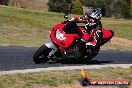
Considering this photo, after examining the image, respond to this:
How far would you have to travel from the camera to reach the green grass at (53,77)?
9188mm

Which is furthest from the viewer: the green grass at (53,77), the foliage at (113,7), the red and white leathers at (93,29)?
the foliage at (113,7)

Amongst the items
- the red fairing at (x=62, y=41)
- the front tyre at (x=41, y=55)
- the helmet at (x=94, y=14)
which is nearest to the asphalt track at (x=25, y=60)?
the front tyre at (x=41, y=55)

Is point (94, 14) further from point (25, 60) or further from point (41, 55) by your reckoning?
point (25, 60)

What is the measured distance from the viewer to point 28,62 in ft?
39.8

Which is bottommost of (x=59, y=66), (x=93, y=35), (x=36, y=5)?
(x=36, y=5)

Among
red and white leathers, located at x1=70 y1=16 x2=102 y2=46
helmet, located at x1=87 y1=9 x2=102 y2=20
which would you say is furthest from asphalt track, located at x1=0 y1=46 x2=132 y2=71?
helmet, located at x1=87 y1=9 x2=102 y2=20

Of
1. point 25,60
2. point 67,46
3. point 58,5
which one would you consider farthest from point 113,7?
point 25,60

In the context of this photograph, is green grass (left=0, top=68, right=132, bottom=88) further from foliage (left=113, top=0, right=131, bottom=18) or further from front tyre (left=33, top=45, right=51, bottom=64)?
foliage (left=113, top=0, right=131, bottom=18)

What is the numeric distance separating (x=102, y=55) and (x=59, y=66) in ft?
13.4

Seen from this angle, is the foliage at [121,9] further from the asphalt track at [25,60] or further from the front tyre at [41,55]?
the front tyre at [41,55]

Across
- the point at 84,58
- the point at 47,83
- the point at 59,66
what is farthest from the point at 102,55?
the point at 47,83

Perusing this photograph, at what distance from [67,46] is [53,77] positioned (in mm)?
2412

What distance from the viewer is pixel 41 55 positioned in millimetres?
12172

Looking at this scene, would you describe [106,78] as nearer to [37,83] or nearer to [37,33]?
[37,83]
